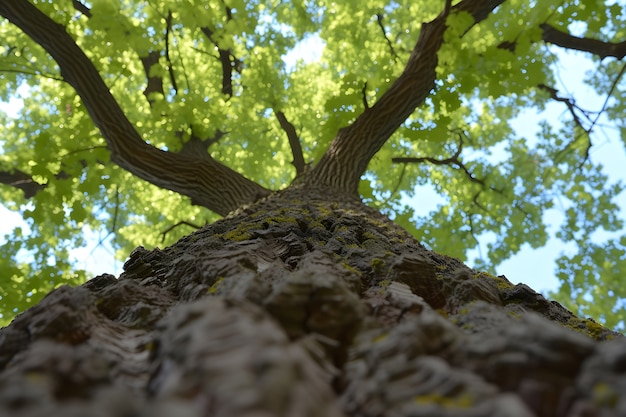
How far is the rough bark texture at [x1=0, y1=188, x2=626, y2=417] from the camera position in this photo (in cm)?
76

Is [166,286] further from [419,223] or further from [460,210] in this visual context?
[460,210]

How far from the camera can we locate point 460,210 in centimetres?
877

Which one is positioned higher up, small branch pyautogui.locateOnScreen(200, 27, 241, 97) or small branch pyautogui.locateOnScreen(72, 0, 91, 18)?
small branch pyautogui.locateOnScreen(72, 0, 91, 18)

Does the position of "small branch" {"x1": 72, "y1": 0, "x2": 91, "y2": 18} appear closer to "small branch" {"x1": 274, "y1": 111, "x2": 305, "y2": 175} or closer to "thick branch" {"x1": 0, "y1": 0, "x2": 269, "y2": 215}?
"thick branch" {"x1": 0, "y1": 0, "x2": 269, "y2": 215}

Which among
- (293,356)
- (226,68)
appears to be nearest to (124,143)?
(226,68)

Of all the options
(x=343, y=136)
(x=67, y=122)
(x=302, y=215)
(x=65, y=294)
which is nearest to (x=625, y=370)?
(x=65, y=294)

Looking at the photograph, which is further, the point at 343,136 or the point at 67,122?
the point at 67,122

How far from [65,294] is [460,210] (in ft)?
27.2

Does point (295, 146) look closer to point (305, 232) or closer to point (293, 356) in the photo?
point (305, 232)

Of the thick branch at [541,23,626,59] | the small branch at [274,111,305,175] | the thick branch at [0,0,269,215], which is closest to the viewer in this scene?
the thick branch at [0,0,269,215]

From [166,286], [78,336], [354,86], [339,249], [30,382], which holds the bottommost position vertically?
[30,382]

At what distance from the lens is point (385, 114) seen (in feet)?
16.8

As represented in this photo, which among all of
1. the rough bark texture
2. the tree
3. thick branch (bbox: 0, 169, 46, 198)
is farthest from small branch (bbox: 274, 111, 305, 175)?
the rough bark texture

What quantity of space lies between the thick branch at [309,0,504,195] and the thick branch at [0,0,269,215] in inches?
36.9
